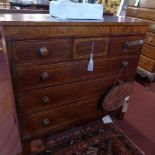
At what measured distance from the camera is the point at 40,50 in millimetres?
936

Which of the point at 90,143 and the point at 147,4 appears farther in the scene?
the point at 147,4

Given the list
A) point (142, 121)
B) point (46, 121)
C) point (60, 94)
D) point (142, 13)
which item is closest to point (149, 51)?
point (142, 13)

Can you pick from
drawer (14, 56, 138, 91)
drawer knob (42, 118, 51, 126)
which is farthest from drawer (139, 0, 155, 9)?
drawer knob (42, 118, 51, 126)

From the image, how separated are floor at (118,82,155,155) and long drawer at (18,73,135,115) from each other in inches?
21.1

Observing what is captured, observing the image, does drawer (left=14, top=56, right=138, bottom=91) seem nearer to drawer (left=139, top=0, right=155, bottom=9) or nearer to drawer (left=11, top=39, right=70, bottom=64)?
drawer (left=11, top=39, right=70, bottom=64)

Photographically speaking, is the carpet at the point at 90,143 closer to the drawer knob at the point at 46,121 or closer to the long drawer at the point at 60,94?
the drawer knob at the point at 46,121

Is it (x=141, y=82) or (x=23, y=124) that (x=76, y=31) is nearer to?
(x=23, y=124)

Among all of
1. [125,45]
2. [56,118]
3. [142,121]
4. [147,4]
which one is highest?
[147,4]

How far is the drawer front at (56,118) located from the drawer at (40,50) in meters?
0.39

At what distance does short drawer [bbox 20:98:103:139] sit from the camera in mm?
1147

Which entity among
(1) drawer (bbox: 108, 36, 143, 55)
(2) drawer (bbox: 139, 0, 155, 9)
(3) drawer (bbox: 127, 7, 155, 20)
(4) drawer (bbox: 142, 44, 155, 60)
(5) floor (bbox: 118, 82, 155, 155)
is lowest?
(5) floor (bbox: 118, 82, 155, 155)

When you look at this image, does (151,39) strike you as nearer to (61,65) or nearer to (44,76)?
(61,65)

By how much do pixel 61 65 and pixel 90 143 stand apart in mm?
749

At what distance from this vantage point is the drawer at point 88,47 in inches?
41.6
